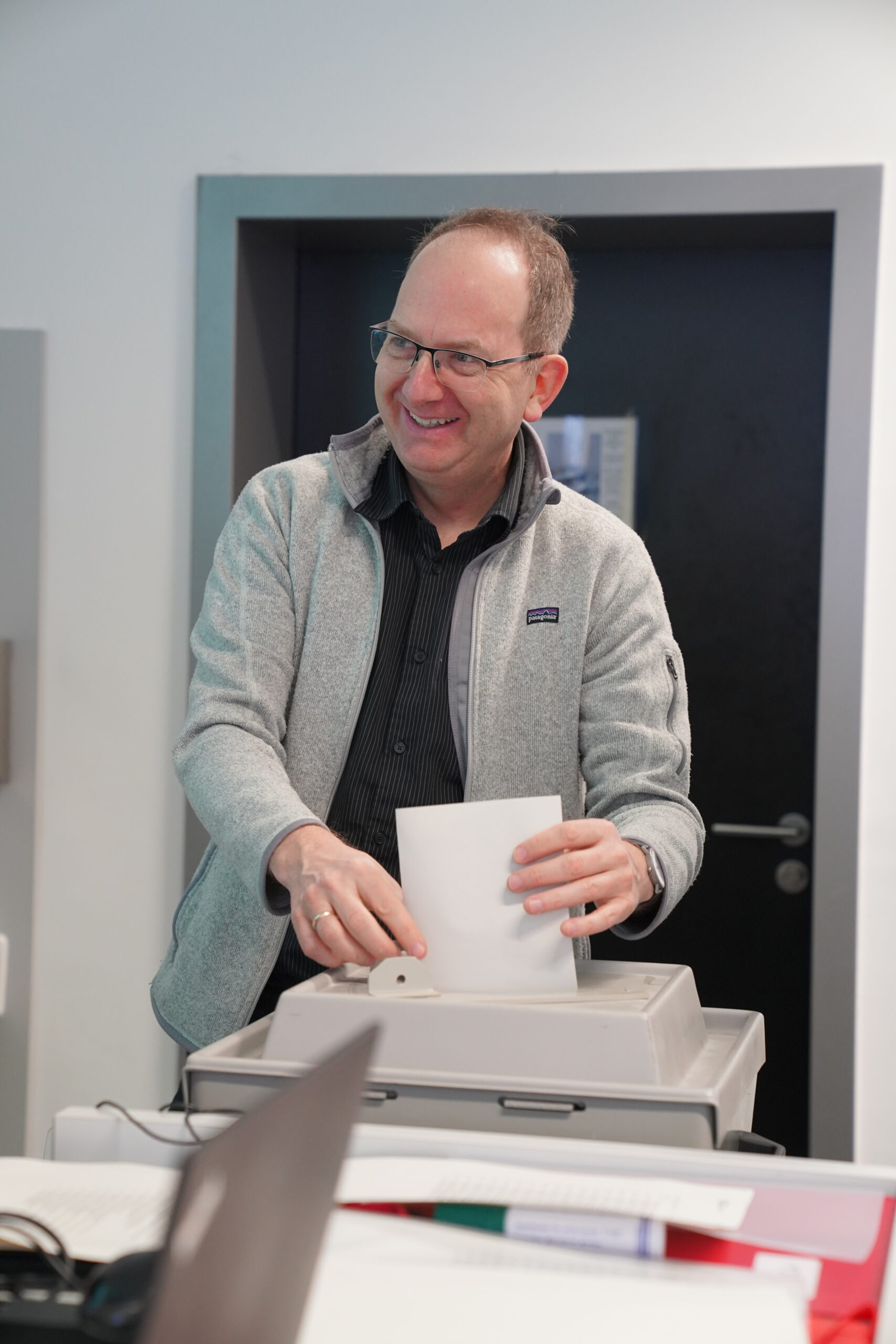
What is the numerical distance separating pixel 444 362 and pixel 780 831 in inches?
58.7

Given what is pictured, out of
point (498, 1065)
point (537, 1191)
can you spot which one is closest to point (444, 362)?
point (498, 1065)

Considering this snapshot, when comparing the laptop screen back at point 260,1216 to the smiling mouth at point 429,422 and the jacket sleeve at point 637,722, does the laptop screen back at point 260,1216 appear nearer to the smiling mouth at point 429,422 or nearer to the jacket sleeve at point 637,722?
the jacket sleeve at point 637,722

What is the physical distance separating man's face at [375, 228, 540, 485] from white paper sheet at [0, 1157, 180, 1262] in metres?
0.82

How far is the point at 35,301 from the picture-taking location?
2.64 metres

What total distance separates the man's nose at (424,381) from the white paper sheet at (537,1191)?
0.82 m

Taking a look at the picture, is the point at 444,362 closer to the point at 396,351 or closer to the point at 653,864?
the point at 396,351

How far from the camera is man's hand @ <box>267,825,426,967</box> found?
1.07m

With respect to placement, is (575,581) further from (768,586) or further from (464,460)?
(768,586)

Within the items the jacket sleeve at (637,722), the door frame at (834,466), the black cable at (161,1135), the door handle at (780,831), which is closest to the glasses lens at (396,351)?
the jacket sleeve at (637,722)

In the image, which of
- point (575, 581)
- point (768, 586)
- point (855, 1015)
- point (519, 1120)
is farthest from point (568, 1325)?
point (768, 586)

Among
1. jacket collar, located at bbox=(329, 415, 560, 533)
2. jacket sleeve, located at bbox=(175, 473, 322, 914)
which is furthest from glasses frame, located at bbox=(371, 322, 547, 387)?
Result: jacket sleeve, located at bbox=(175, 473, 322, 914)

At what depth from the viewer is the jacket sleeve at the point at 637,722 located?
51.9 inches

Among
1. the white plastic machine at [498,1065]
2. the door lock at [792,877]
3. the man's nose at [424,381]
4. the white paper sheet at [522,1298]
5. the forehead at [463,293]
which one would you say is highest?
the forehead at [463,293]

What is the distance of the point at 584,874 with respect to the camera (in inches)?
43.7
